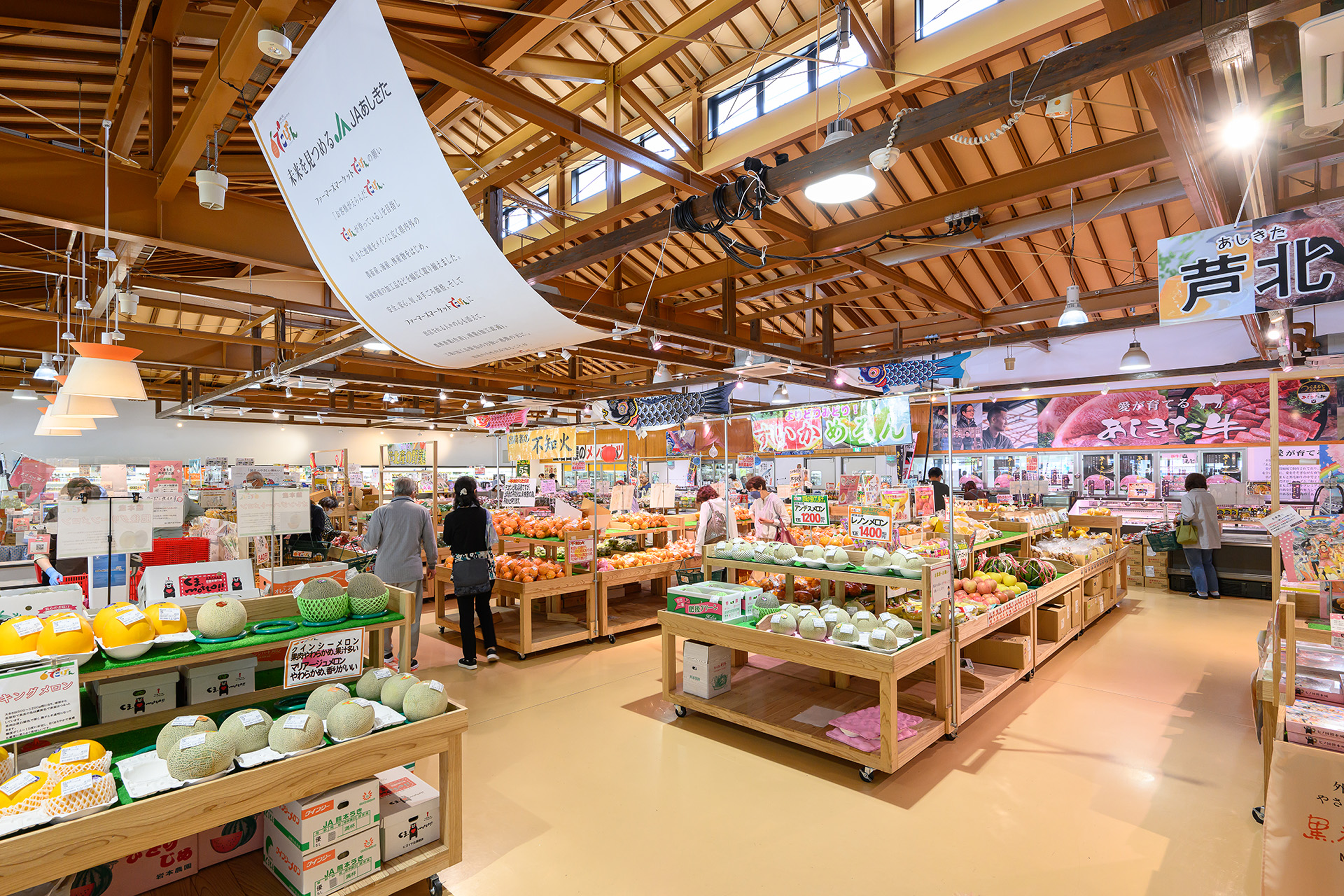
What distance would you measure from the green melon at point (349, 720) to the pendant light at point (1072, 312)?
651cm

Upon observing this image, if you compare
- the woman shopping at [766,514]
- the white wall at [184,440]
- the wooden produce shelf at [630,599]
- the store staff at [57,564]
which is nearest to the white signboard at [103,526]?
the store staff at [57,564]

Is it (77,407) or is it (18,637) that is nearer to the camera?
(18,637)

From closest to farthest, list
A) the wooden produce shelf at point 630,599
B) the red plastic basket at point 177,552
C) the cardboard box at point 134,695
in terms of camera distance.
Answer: the cardboard box at point 134,695 → the red plastic basket at point 177,552 → the wooden produce shelf at point 630,599

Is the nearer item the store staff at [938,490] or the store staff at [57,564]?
the store staff at [57,564]

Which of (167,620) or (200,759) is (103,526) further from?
(200,759)

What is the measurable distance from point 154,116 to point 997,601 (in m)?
6.58

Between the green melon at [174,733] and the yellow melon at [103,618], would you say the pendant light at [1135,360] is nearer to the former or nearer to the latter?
the green melon at [174,733]

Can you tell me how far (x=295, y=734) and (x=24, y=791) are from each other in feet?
2.30

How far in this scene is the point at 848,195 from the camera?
3.49 m

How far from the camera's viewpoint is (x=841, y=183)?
3443 mm

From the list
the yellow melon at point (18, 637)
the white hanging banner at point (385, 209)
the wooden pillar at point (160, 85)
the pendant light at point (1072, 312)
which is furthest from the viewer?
the pendant light at point (1072, 312)

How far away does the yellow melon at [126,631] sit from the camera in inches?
88.9

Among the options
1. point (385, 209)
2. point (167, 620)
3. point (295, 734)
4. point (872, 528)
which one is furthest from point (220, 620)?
point (872, 528)

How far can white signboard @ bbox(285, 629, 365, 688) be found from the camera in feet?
8.77
